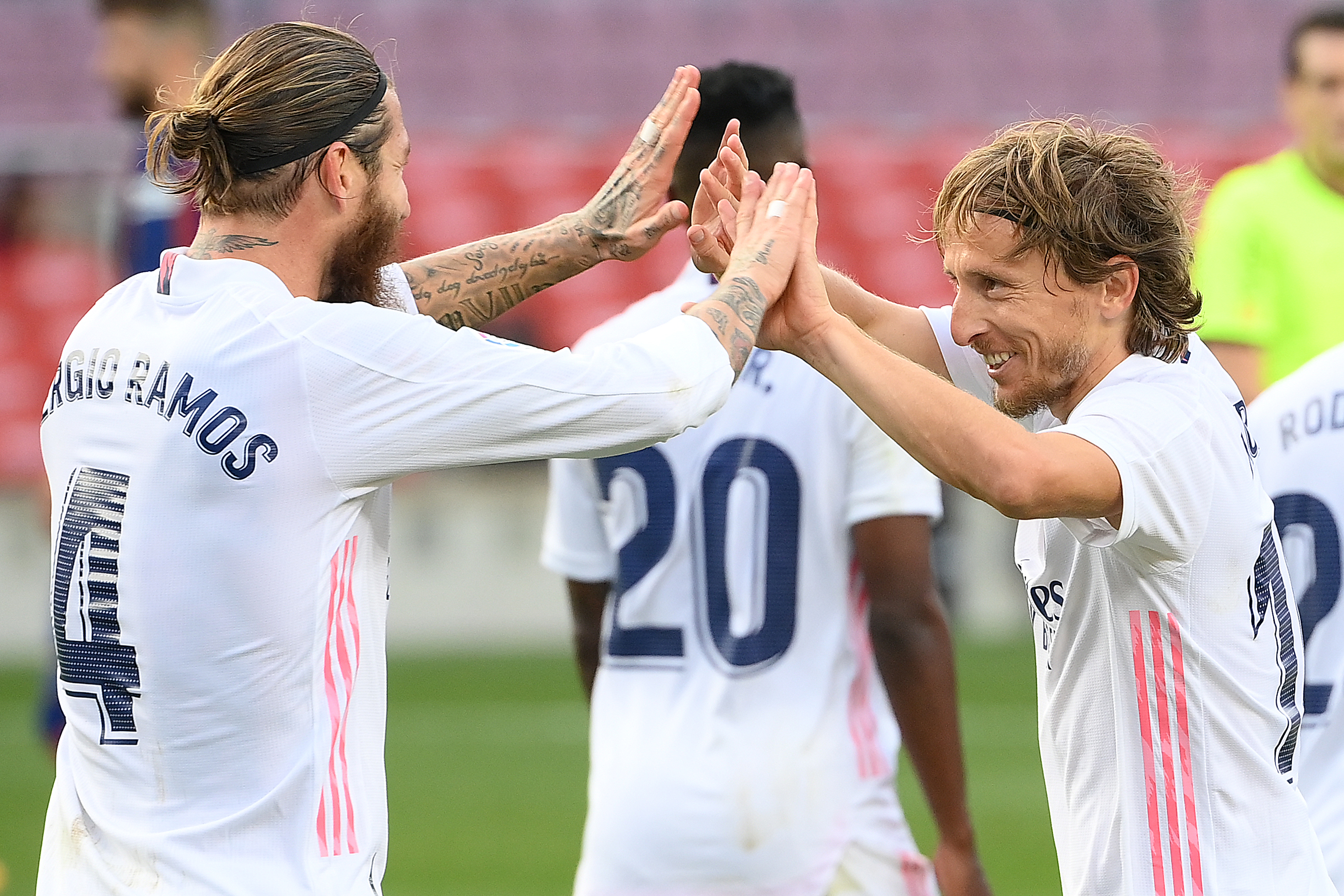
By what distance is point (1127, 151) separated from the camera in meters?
2.63

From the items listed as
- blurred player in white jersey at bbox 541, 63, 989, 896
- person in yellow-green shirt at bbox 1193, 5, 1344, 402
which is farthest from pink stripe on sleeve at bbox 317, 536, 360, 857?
person in yellow-green shirt at bbox 1193, 5, 1344, 402

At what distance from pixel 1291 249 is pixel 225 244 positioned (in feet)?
10.9

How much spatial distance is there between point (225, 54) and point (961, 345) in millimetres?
1241

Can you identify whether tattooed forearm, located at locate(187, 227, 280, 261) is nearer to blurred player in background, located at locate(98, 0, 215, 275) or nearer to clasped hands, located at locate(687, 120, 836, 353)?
clasped hands, located at locate(687, 120, 836, 353)

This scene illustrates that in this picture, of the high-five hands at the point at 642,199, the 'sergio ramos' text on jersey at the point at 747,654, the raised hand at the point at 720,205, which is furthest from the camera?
the 'sergio ramos' text on jersey at the point at 747,654

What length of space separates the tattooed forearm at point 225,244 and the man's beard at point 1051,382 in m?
1.14

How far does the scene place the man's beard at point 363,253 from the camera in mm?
2605

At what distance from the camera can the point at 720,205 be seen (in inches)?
113

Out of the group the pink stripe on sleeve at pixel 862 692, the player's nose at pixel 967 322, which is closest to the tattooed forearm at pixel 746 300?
the player's nose at pixel 967 322

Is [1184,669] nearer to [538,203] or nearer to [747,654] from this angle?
[747,654]

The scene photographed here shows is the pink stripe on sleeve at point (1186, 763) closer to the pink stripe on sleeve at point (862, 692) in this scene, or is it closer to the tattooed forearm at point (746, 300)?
the tattooed forearm at point (746, 300)

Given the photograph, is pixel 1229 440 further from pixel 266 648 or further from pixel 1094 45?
pixel 1094 45

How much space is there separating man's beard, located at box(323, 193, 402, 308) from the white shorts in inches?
59.0

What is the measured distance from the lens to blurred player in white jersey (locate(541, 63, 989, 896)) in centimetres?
338
